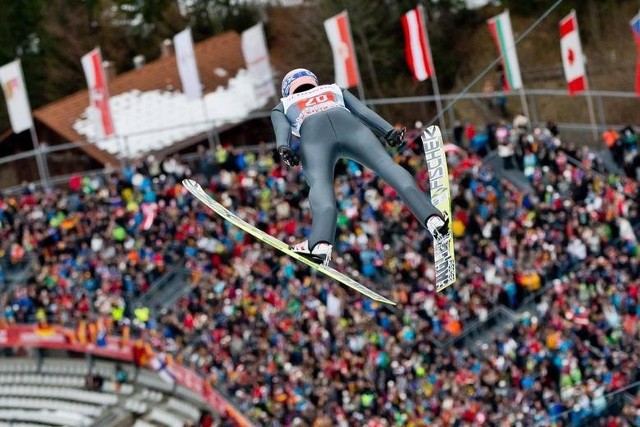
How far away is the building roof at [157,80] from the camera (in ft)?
130

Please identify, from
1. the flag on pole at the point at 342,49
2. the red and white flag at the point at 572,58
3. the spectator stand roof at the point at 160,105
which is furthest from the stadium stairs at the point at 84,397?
the red and white flag at the point at 572,58

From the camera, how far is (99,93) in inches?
1193

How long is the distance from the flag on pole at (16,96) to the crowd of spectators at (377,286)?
3574mm

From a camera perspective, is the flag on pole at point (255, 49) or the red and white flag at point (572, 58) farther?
the flag on pole at point (255, 49)

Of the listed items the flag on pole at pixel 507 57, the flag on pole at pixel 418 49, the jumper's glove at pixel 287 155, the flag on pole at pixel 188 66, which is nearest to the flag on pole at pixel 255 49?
the flag on pole at pixel 188 66

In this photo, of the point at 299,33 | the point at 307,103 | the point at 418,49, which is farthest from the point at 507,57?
the point at 299,33

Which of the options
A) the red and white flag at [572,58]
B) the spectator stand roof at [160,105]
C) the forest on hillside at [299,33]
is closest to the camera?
the red and white flag at [572,58]

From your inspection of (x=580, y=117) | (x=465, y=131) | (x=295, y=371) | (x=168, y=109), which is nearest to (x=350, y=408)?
(x=295, y=371)

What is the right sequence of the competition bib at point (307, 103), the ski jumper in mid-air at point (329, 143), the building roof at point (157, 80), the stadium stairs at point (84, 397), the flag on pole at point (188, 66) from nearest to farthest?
the ski jumper in mid-air at point (329, 143), the competition bib at point (307, 103), the stadium stairs at point (84, 397), the flag on pole at point (188, 66), the building roof at point (157, 80)

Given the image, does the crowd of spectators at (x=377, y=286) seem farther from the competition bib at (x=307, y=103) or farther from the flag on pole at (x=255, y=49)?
the competition bib at (x=307, y=103)

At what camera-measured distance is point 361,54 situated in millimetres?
40219

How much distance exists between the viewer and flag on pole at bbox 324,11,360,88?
26859 mm

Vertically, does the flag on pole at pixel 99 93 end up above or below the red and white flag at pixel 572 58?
above

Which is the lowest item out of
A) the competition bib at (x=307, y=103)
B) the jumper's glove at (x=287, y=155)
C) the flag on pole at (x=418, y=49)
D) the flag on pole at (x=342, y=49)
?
the jumper's glove at (x=287, y=155)
